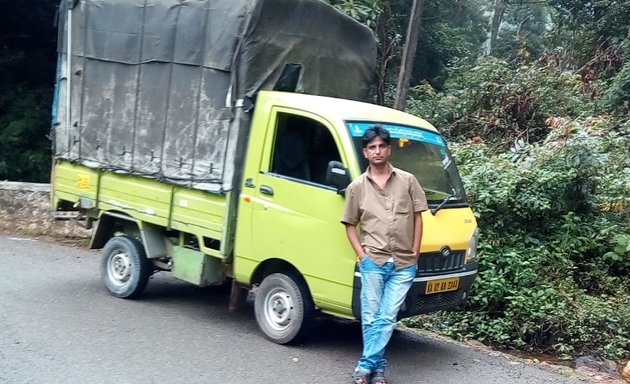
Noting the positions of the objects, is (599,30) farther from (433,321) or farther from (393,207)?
(393,207)

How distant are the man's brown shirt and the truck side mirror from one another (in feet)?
0.81

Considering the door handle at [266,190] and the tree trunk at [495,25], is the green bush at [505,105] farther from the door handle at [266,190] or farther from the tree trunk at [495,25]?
the tree trunk at [495,25]

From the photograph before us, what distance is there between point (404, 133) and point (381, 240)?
4.46 ft

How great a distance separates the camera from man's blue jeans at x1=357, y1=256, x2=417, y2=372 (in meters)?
5.17

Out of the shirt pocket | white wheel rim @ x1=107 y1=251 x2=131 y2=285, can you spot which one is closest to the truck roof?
the shirt pocket

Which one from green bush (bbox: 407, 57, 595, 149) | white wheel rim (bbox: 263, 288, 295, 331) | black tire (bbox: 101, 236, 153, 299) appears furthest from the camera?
green bush (bbox: 407, 57, 595, 149)

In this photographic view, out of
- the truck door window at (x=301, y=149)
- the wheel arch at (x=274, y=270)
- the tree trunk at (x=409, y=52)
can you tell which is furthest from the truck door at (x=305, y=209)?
the tree trunk at (x=409, y=52)

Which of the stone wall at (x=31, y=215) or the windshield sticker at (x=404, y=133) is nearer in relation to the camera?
the windshield sticker at (x=404, y=133)

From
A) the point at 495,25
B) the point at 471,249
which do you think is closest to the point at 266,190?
the point at 471,249

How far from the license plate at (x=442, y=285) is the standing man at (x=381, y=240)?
0.42 metres

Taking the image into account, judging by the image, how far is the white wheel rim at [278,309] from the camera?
6.14 m

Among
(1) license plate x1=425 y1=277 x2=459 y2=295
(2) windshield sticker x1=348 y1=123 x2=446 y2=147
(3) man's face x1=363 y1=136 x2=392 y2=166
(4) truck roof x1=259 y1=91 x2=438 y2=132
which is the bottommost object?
(1) license plate x1=425 y1=277 x2=459 y2=295

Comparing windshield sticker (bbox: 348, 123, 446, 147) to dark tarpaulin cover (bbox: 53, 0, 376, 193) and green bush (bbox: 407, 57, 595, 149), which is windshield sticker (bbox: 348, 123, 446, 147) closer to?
dark tarpaulin cover (bbox: 53, 0, 376, 193)

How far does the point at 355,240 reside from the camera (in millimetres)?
5270
